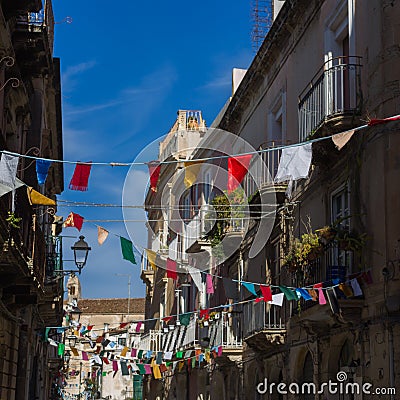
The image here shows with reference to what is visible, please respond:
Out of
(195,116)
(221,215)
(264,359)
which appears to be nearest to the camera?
(264,359)

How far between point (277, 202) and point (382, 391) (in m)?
6.54

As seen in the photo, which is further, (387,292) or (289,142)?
(289,142)

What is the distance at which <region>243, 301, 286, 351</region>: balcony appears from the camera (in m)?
17.3

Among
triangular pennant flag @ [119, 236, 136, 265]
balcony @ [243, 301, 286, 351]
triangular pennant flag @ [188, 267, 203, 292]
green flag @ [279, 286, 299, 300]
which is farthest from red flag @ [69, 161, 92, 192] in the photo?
triangular pennant flag @ [188, 267, 203, 292]

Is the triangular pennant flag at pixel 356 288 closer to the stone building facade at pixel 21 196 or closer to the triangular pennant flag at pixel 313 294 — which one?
the triangular pennant flag at pixel 313 294

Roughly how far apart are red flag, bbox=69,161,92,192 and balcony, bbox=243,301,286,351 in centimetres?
746

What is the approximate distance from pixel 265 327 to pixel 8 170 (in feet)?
29.6

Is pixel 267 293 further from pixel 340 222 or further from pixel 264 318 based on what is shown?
pixel 264 318

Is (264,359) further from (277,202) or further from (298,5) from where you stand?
(298,5)

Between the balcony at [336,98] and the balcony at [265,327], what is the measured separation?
464cm

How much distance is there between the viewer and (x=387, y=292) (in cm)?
1158

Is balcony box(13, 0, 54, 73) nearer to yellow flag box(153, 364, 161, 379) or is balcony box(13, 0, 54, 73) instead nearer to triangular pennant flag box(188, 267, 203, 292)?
triangular pennant flag box(188, 267, 203, 292)

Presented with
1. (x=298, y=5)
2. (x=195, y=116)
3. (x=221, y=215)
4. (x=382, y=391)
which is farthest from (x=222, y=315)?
(x=195, y=116)

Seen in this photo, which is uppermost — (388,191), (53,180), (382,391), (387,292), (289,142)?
(53,180)
